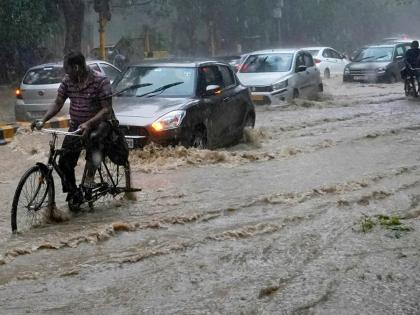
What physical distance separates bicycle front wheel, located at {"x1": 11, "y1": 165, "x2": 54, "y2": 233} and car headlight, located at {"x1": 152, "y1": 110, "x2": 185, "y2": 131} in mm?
2870

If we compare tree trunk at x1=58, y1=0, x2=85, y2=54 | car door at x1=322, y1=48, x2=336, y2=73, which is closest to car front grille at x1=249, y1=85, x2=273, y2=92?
tree trunk at x1=58, y1=0, x2=85, y2=54

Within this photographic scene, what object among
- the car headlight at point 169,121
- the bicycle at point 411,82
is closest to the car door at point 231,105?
the car headlight at point 169,121

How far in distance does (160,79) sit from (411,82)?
1079 centimetres

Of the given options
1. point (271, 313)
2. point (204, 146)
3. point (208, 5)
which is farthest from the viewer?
point (208, 5)

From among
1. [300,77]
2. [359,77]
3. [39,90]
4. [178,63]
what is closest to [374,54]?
[359,77]

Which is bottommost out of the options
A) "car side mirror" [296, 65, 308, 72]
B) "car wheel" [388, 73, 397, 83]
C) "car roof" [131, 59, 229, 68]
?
"car wheel" [388, 73, 397, 83]

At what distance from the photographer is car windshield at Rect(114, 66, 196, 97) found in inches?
405

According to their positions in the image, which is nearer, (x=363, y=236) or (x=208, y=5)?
(x=363, y=236)

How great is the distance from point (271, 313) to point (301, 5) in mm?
41029

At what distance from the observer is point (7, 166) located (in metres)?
10.3

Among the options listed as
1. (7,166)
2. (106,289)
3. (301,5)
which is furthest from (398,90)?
(301,5)

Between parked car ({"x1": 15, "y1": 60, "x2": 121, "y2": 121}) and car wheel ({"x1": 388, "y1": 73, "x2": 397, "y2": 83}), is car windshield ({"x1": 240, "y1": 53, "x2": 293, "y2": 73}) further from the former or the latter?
car wheel ({"x1": 388, "y1": 73, "x2": 397, "y2": 83})

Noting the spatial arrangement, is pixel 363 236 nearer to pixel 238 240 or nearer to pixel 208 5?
pixel 238 240

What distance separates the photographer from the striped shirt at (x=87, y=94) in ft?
22.7
